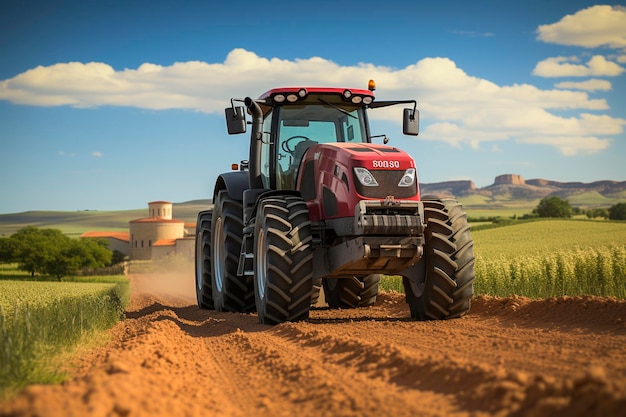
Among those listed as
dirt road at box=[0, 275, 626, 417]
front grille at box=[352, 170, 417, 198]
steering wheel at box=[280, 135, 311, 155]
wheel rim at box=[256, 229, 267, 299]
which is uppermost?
steering wheel at box=[280, 135, 311, 155]

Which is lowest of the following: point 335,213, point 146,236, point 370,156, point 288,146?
point 146,236

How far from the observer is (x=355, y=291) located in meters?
14.0

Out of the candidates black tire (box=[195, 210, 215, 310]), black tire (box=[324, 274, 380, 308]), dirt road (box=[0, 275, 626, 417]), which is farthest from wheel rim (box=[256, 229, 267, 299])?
black tire (box=[195, 210, 215, 310])

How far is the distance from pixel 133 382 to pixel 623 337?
17.9 feet

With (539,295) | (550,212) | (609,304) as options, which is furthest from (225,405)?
(550,212)

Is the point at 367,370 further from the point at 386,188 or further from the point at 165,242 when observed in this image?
the point at 165,242

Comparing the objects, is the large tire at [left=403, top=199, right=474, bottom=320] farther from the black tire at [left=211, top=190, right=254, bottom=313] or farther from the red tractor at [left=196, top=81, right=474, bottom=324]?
the black tire at [left=211, top=190, right=254, bottom=313]

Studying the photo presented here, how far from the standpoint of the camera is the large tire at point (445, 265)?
33.8ft

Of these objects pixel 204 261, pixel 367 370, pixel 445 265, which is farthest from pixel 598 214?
pixel 367 370

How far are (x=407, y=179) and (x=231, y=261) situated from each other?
4.13 m

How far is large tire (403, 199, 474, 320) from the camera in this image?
33.8ft

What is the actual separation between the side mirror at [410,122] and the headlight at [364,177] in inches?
64.3

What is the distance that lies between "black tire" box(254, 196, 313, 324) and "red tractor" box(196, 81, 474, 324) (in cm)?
1

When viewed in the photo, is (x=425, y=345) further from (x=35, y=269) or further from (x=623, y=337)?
(x=35, y=269)
